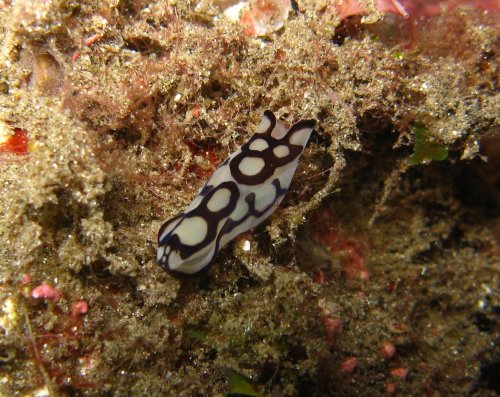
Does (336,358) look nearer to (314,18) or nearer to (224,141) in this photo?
(224,141)

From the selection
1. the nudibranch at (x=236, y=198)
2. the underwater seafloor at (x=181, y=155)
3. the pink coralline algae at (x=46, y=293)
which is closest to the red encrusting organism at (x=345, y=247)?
the underwater seafloor at (x=181, y=155)

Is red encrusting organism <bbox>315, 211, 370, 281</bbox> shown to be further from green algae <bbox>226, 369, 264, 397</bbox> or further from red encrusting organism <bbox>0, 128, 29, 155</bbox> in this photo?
red encrusting organism <bbox>0, 128, 29, 155</bbox>

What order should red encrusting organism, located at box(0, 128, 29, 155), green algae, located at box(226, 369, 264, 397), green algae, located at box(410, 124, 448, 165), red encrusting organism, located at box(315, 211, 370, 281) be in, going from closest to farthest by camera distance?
red encrusting organism, located at box(0, 128, 29, 155) < green algae, located at box(226, 369, 264, 397) < green algae, located at box(410, 124, 448, 165) < red encrusting organism, located at box(315, 211, 370, 281)

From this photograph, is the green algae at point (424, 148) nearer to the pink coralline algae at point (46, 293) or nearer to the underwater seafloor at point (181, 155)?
the underwater seafloor at point (181, 155)

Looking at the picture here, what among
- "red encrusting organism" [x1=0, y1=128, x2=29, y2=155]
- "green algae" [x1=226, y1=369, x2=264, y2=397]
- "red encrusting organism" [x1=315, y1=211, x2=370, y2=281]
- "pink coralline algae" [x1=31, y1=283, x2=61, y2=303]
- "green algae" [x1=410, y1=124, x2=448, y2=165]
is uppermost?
"green algae" [x1=410, y1=124, x2=448, y2=165]

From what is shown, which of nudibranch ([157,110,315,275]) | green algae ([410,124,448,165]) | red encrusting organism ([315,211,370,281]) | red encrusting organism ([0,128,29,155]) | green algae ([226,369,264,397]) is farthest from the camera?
red encrusting organism ([315,211,370,281])

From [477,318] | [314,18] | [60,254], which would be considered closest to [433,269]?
[477,318]

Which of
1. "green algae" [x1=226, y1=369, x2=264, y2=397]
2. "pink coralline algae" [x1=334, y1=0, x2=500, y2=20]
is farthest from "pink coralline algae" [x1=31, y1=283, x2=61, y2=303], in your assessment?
"pink coralline algae" [x1=334, y1=0, x2=500, y2=20]
